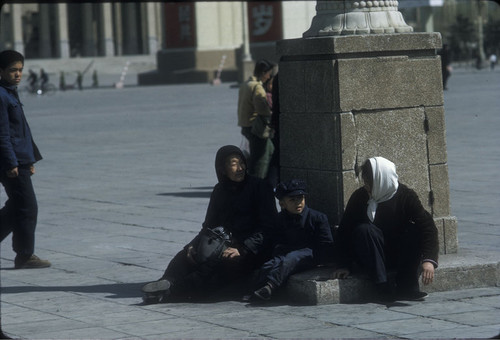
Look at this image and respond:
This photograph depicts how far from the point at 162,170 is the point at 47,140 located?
6522 mm

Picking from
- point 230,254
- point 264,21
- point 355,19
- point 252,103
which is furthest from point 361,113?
point 264,21

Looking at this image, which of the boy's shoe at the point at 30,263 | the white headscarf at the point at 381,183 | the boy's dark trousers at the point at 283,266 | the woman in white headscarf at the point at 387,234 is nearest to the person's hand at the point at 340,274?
the woman in white headscarf at the point at 387,234

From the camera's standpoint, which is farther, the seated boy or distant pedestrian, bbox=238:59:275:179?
distant pedestrian, bbox=238:59:275:179

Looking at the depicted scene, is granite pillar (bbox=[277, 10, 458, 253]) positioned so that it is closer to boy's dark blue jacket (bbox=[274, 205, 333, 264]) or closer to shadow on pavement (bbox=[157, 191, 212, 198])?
boy's dark blue jacket (bbox=[274, 205, 333, 264])

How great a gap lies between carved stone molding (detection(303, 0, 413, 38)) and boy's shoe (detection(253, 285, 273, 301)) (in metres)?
1.80

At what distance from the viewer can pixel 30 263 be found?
28.1 ft

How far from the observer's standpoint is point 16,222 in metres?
8.70

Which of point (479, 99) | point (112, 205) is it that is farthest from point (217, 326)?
point (479, 99)

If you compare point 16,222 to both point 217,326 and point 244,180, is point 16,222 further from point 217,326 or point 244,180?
point 217,326

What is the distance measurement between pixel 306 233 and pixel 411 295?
2.64 ft

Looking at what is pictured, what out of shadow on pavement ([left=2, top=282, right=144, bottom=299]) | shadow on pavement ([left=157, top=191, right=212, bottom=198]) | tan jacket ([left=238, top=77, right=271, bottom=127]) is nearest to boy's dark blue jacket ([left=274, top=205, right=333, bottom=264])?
shadow on pavement ([left=2, top=282, right=144, bottom=299])

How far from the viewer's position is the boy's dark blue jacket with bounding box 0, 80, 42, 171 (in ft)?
27.5

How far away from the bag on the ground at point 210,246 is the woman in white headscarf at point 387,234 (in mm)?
749

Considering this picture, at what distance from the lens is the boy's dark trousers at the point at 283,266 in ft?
22.8
